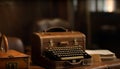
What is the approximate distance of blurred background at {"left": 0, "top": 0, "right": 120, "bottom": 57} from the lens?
11.5 feet

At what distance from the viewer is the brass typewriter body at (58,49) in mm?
1767

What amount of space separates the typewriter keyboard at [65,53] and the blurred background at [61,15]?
1.51 meters

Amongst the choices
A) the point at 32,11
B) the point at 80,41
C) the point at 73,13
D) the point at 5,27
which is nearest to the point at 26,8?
the point at 32,11

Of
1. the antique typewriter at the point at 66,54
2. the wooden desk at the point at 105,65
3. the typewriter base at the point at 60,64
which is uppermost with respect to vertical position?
the antique typewriter at the point at 66,54

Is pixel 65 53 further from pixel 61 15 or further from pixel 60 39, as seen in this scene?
pixel 61 15

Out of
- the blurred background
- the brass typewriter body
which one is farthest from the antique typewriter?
the blurred background

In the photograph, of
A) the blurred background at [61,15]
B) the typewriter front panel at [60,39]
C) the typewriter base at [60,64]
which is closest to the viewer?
the typewriter base at [60,64]

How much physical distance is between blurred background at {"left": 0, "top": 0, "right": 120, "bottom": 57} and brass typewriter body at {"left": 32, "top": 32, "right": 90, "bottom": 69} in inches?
57.0

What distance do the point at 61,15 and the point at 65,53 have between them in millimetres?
2973

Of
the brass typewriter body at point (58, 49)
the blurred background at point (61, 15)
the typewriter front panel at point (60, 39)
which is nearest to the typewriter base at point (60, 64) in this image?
the brass typewriter body at point (58, 49)

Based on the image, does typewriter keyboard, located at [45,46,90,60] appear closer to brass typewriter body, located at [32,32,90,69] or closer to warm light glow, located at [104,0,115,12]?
brass typewriter body, located at [32,32,90,69]

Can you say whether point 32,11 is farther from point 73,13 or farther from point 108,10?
point 108,10

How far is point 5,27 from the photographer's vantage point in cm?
440

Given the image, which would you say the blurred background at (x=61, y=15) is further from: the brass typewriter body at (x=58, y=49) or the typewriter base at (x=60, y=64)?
the typewriter base at (x=60, y=64)
